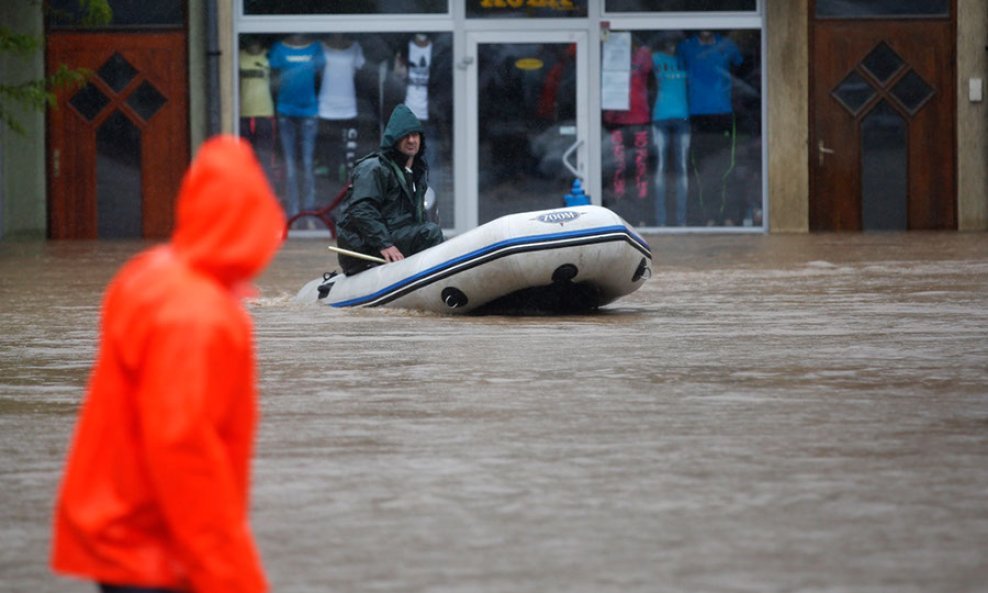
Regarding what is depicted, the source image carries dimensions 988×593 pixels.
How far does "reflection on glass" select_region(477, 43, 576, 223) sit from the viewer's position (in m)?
25.7

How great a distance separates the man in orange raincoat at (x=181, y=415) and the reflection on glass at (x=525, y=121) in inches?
880

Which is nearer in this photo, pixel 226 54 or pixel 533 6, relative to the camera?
pixel 226 54

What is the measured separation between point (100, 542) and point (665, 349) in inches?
321

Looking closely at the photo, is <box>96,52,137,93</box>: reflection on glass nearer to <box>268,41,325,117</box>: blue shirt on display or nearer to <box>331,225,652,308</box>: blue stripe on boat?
<box>268,41,325,117</box>: blue shirt on display

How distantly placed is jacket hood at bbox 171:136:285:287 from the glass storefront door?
879 inches

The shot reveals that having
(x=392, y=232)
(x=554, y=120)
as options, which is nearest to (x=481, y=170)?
(x=554, y=120)

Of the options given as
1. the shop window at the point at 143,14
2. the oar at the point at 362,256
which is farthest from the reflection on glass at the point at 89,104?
the oar at the point at 362,256

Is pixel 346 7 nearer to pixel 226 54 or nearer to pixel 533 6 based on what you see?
pixel 226 54

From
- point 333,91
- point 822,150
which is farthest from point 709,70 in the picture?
point 333,91

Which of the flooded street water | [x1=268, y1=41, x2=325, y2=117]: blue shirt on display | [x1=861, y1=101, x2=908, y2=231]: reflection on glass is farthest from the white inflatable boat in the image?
[x1=861, y1=101, x2=908, y2=231]: reflection on glass

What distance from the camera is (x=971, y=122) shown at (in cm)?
2559

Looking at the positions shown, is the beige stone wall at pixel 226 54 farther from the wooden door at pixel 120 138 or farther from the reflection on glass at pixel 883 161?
the reflection on glass at pixel 883 161

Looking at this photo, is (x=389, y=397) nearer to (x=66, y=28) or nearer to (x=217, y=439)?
(x=217, y=439)

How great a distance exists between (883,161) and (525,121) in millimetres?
4645
